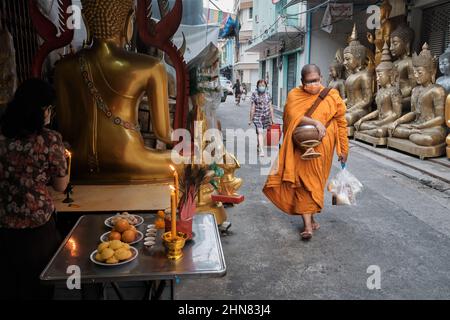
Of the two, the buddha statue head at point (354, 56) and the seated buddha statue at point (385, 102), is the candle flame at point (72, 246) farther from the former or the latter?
the buddha statue head at point (354, 56)

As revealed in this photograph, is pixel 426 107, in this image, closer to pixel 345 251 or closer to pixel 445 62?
pixel 445 62

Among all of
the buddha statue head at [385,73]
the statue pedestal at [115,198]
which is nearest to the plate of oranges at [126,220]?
the statue pedestal at [115,198]

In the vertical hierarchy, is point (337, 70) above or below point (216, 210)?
above

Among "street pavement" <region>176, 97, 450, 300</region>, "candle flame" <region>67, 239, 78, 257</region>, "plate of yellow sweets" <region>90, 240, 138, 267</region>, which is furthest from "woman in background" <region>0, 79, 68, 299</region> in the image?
"street pavement" <region>176, 97, 450, 300</region>

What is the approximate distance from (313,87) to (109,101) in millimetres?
1839

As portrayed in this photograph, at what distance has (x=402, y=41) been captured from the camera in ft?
28.7

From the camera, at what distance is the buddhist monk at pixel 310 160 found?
3.86m

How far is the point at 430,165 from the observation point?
680 cm

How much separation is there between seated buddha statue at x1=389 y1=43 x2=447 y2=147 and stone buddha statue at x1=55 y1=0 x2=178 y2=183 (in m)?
5.46

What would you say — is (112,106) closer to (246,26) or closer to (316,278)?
(316,278)

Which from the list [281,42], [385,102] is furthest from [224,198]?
[281,42]

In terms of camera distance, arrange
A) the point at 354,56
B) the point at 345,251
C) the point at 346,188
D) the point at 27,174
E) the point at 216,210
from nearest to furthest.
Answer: the point at 27,174 → the point at 345,251 → the point at 216,210 → the point at 346,188 → the point at 354,56

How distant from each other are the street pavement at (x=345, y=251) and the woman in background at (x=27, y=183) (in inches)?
42.8

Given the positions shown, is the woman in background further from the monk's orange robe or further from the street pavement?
the monk's orange robe
